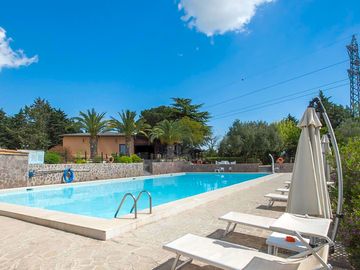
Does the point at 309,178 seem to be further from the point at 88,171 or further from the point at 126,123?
the point at 126,123

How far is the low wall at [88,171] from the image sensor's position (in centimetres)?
1576

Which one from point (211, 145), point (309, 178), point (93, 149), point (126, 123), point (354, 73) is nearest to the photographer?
point (309, 178)

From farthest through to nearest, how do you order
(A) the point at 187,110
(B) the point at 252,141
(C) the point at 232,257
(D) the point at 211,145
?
1. (A) the point at 187,110
2. (D) the point at 211,145
3. (B) the point at 252,141
4. (C) the point at 232,257

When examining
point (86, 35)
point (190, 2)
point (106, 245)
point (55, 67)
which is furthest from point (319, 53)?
point (106, 245)

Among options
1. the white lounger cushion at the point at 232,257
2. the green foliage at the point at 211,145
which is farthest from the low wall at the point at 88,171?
the green foliage at the point at 211,145

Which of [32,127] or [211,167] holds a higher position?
[32,127]

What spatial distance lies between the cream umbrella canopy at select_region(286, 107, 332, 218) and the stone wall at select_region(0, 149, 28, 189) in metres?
13.9

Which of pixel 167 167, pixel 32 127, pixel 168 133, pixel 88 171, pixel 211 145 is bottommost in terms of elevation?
pixel 167 167

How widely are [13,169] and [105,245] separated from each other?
11.7 metres

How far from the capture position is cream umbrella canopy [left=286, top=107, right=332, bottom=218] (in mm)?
4320

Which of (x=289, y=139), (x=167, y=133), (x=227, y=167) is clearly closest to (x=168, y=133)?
(x=167, y=133)

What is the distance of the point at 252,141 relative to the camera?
107 feet

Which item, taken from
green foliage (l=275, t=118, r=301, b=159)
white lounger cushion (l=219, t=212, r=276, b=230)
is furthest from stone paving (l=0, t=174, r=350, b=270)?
green foliage (l=275, t=118, r=301, b=159)

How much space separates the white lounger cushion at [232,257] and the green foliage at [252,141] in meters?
29.6
